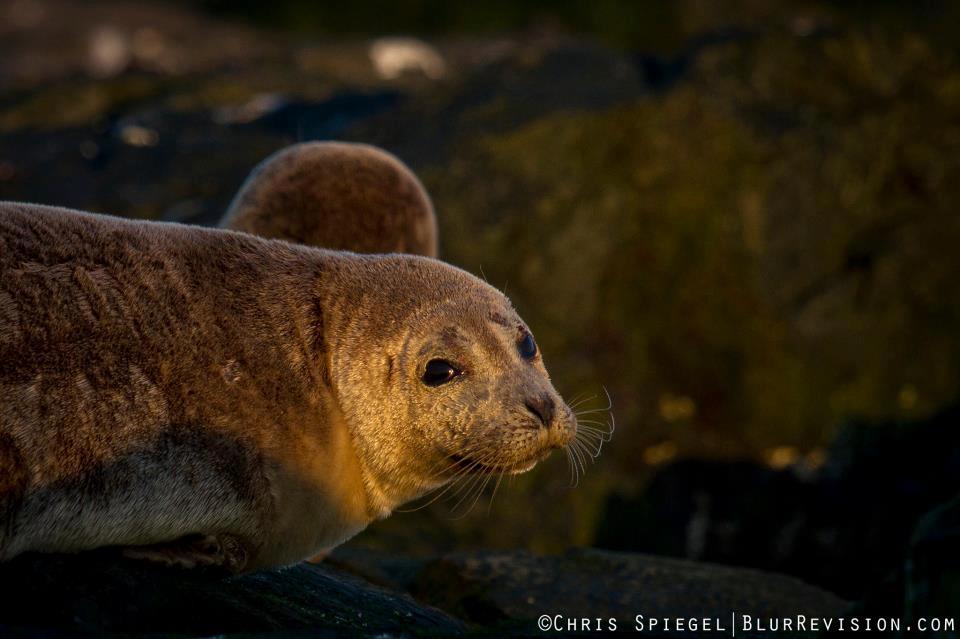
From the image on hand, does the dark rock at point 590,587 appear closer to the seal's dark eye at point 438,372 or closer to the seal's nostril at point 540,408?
the seal's nostril at point 540,408

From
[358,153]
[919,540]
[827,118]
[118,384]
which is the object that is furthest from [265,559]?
[827,118]

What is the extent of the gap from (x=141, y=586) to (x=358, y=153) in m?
3.72

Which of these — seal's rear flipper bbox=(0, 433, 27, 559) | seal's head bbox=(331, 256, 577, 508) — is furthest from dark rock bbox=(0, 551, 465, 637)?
seal's head bbox=(331, 256, 577, 508)

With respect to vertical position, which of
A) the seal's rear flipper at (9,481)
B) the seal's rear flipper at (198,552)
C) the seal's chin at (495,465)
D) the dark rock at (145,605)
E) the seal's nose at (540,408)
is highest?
the seal's nose at (540,408)

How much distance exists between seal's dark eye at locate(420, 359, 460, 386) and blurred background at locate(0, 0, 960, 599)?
5.60 metres

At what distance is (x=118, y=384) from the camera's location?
4.45 metres

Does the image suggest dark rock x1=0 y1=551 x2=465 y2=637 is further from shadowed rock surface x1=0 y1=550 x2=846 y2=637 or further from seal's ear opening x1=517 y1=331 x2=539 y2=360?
seal's ear opening x1=517 y1=331 x2=539 y2=360

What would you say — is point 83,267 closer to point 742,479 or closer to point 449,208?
point 449,208

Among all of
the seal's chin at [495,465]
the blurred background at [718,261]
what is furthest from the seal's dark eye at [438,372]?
the blurred background at [718,261]

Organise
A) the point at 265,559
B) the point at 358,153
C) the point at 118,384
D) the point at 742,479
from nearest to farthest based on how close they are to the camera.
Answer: the point at 118,384, the point at 265,559, the point at 358,153, the point at 742,479

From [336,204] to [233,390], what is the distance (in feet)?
8.94

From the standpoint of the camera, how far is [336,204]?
24.0ft

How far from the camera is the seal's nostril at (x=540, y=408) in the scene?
5164mm

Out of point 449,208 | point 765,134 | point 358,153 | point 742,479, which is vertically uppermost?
point 765,134
